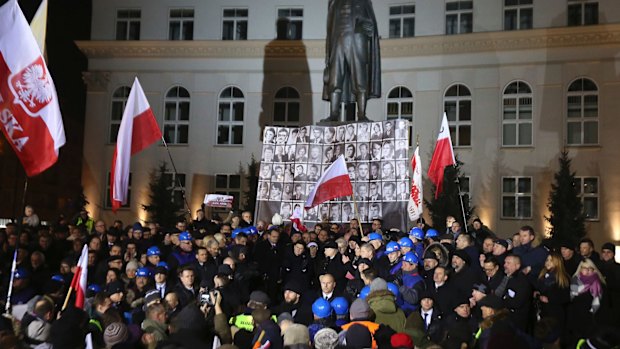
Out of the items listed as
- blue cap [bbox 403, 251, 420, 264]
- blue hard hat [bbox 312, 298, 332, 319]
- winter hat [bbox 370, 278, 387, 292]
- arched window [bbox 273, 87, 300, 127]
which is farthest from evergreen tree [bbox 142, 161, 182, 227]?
blue hard hat [bbox 312, 298, 332, 319]

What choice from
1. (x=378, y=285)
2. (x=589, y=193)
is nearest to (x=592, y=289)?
(x=378, y=285)

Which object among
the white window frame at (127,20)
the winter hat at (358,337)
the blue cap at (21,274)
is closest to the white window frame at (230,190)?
the white window frame at (127,20)

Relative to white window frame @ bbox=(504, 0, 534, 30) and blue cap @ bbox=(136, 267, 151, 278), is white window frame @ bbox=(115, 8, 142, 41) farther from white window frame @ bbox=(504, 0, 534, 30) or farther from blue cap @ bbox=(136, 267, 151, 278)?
blue cap @ bbox=(136, 267, 151, 278)

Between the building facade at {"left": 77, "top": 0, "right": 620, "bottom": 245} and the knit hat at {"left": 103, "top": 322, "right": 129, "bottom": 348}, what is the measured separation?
83.4 ft

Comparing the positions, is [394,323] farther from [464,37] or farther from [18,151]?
[464,37]

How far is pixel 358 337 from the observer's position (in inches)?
276

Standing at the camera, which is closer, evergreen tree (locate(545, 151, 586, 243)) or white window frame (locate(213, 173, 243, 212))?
evergreen tree (locate(545, 151, 586, 243))

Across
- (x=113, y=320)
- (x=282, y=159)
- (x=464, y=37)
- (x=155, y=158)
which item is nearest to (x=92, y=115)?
(x=155, y=158)

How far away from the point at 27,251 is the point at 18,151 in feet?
14.2

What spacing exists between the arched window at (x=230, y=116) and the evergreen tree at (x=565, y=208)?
45.6 ft

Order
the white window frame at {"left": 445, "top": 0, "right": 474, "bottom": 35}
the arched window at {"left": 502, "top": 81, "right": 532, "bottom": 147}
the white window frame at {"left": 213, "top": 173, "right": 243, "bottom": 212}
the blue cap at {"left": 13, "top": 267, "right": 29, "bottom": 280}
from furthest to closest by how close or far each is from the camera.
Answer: the white window frame at {"left": 213, "top": 173, "right": 243, "bottom": 212}
the white window frame at {"left": 445, "top": 0, "right": 474, "bottom": 35}
the arched window at {"left": 502, "top": 81, "right": 532, "bottom": 147}
the blue cap at {"left": 13, "top": 267, "right": 29, "bottom": 280}

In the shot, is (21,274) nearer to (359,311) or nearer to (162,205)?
(359,311)

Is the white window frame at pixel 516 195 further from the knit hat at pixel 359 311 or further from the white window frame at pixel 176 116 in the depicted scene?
the knit hat at pixel 359 311

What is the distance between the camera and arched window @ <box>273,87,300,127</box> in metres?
34.1
